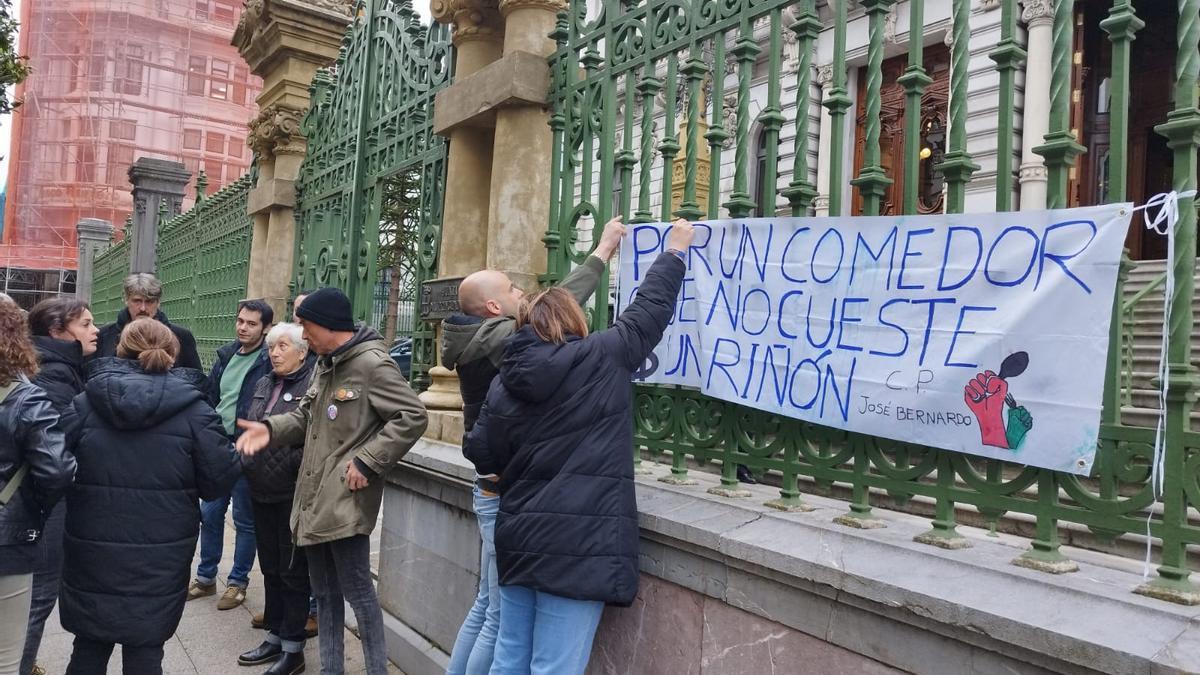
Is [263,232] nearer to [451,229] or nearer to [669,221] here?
[451,229]

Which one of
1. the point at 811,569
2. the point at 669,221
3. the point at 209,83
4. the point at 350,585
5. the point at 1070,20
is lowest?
the point at 350,585

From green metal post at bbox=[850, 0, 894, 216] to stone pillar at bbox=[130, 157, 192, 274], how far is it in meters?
15.1

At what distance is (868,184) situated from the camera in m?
2.68

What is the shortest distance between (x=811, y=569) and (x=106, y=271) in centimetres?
2132

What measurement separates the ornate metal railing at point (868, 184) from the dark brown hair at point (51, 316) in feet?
8.82

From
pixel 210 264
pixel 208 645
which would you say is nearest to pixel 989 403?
pixel 208 645

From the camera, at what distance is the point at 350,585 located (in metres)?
3.81

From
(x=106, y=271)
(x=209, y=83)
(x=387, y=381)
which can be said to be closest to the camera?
(x=387, y=381)

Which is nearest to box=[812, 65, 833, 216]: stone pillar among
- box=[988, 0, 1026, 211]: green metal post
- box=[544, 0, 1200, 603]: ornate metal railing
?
box=[544, 0, 1200, 603]: ornate metal railing

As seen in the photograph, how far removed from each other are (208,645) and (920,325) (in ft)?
14.7

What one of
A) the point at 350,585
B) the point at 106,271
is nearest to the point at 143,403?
the point at 350,585

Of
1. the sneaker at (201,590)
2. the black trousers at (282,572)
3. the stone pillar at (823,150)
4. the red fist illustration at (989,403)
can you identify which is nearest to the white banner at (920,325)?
the red fist illustration at (989,403)

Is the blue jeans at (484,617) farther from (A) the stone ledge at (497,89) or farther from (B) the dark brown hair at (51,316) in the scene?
(B) the dark brown hair at (51,316)

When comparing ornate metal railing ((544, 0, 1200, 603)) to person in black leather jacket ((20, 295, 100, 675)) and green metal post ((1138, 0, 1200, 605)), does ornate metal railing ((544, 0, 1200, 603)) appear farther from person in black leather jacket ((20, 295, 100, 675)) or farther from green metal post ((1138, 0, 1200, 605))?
person in black leather jacket ((20, 295, 100, 675))
